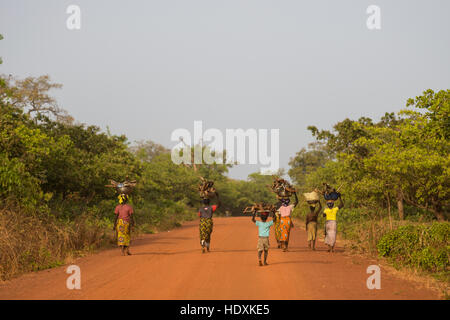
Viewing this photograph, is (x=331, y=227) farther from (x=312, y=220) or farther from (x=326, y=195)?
(x=326, y=195)

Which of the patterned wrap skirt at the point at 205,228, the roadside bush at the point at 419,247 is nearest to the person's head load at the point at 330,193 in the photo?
the roadside bush at the point at 419,247

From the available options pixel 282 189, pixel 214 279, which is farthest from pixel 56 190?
pixel 214 279

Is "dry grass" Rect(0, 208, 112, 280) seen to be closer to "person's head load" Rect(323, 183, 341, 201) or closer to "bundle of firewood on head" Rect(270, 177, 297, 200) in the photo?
"bundle of firewood on head" Rect(270, 177, 297, 200)

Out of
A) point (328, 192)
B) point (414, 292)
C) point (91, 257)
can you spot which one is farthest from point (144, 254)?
point (414, 292)

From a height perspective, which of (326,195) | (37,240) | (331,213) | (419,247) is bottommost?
(419,247)

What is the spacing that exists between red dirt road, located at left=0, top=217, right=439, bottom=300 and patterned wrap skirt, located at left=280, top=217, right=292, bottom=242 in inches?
42.9

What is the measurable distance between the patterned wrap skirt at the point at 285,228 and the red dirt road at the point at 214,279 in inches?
42.9

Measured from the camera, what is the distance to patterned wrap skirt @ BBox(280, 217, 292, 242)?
1605cm

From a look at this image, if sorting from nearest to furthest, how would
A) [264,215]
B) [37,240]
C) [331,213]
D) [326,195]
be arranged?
[264,215] < [37,240] < [331,213] < [326,195]

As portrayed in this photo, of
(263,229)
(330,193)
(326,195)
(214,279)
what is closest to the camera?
(214,279)

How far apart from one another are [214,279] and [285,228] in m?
6.28

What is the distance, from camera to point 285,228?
52.8 feet

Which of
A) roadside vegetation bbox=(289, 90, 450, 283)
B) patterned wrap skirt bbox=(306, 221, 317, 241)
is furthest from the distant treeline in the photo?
patterned wrap skirt bbox=(306, 221, 317, 241)
